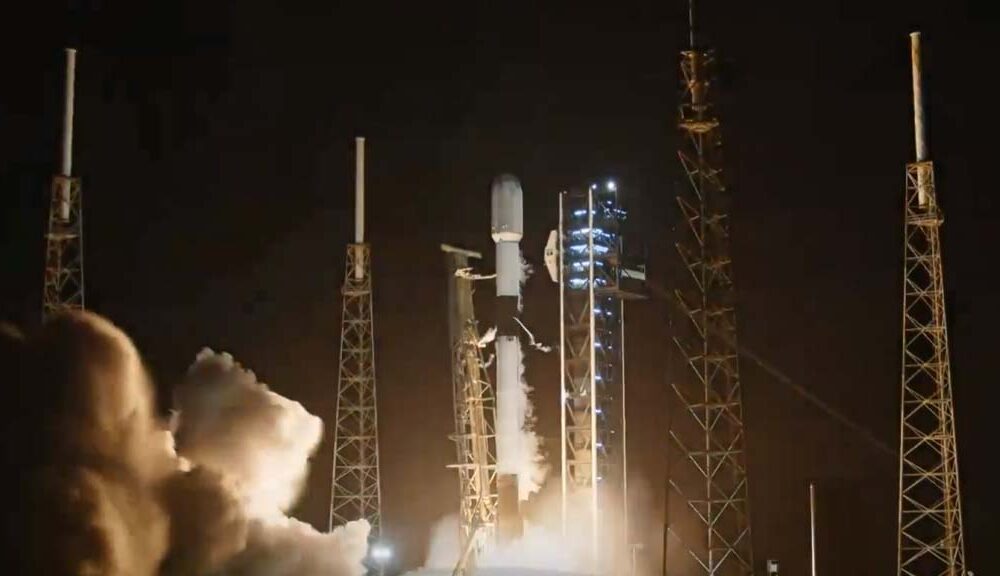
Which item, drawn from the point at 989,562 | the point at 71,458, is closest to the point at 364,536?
the point at 71,458

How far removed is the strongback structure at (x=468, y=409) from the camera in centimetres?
3238

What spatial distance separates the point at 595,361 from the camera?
31.7 meters

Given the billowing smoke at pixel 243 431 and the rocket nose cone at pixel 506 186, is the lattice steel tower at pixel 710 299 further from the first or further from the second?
the billowing smoke at pixel 243 431

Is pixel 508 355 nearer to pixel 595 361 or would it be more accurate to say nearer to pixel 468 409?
pixel 468 409

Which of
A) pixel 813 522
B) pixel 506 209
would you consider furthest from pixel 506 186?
pixel 813 522

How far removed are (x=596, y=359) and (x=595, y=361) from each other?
1.04 ft

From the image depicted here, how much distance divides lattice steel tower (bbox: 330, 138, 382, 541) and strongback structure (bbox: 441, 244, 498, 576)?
1.92m

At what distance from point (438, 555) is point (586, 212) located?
9116 mm

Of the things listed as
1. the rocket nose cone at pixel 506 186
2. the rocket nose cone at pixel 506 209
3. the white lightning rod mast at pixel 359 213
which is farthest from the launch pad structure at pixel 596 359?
the white lightning rod mast at pixel 359 213

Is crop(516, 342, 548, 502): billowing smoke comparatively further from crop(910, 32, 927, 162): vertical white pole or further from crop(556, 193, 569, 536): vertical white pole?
crop(910, 32, 927, 162): vertical white pole

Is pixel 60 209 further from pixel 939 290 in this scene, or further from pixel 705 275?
pixel 939 290

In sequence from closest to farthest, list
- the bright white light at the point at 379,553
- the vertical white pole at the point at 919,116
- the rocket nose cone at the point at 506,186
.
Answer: the vertical white pole at the point at 919,116 → the bright white light at the point at 379,553 → the rocket nose cone at the point at 506,186

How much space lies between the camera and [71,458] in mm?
24422

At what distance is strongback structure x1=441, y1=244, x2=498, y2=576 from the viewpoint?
32375mm
